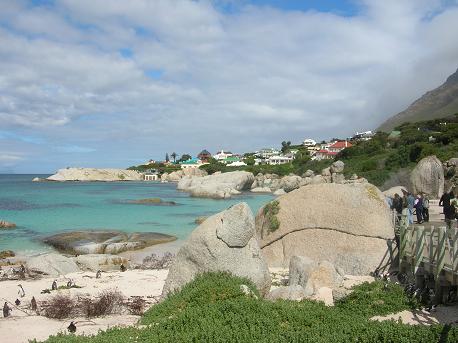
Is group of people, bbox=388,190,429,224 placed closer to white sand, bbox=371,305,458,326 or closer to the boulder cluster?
white sand, bbox=371,305,458,326

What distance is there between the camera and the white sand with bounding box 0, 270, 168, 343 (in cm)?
1126

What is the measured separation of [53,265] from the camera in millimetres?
21609

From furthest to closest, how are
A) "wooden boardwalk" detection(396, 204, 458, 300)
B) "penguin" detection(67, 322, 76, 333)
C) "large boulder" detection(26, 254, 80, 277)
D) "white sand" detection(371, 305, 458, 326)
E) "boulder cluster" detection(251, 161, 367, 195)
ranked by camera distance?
"boulder cluster" detection(251, 161, 367, 195) < "large boulder" detection(26, 254, 80, 277) < "wooden boardwalk" detection(396, 204, 458, 300) < "penguin" detection(67, 322, 76, 333) < "white sand" detection(371, 305, 458, 326)

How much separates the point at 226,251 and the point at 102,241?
22.3m

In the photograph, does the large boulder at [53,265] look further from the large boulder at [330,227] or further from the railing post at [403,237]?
the railing post at [403,237]

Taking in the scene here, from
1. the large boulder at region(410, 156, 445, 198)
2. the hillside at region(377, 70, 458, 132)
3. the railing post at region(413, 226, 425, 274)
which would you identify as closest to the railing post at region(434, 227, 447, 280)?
the railing post at region(413, 226, 425, 274)

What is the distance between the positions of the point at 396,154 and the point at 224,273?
58.4 meters

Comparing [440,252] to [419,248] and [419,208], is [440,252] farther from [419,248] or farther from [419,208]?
[419,208]

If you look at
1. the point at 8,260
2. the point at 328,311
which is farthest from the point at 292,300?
the point at 8,260

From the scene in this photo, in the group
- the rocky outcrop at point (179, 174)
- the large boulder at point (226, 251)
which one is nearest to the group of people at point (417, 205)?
the large boulder at point (226, 251)

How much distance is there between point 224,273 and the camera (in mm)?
12312

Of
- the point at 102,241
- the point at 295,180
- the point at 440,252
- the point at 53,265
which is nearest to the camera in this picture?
the point at 440,252

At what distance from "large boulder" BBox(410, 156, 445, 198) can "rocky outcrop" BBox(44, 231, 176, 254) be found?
2121cm

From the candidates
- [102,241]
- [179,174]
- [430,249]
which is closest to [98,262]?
[102,241]
